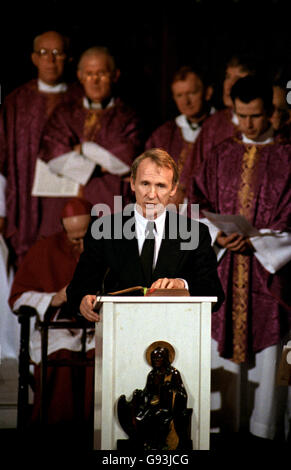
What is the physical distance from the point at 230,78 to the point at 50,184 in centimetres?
174

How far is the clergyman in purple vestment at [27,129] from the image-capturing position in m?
6.54

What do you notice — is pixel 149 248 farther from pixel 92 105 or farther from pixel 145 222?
pixel 92 105

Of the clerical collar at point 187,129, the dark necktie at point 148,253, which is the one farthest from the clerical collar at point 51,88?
the dark necktie at point 148,253

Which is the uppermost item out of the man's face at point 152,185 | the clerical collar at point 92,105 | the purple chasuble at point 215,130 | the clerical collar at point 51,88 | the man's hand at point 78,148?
the clerical collar at point 51,88

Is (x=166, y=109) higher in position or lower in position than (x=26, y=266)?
higher

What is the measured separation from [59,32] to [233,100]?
181 cm

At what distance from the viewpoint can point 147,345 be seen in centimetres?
328

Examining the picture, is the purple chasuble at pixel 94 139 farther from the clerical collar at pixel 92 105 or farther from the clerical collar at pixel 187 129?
the clerical collar at pixel 187 129

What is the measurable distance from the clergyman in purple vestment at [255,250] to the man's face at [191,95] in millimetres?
627

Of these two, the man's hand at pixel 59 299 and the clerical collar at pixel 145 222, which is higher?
the clerical collar at pixel 145 222

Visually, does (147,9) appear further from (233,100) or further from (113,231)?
(113,231)

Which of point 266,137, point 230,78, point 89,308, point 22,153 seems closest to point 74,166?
point 22,153

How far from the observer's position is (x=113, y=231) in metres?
3.79

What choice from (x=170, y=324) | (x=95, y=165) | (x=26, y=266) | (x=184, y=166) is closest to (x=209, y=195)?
(x=184, y=166)
